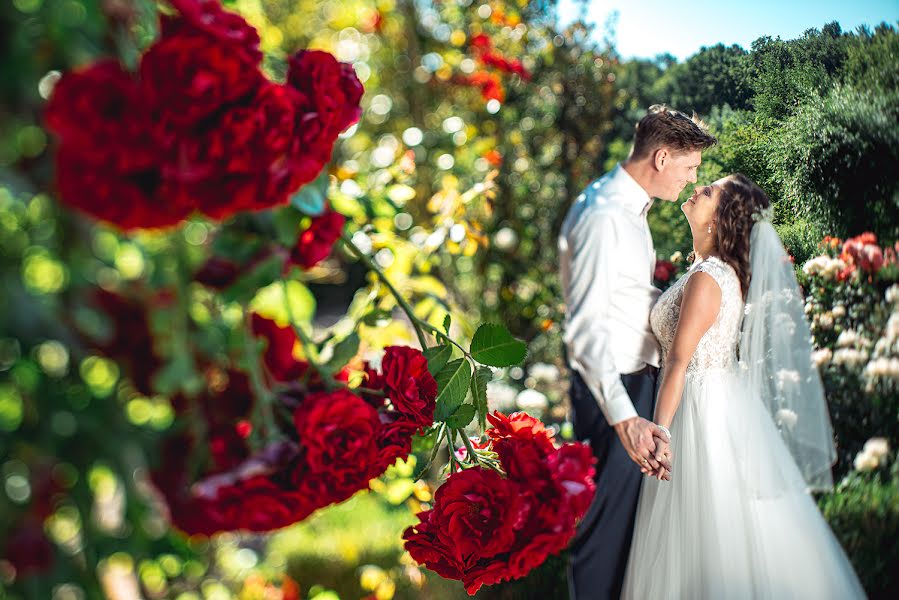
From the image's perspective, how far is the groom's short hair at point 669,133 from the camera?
132cm

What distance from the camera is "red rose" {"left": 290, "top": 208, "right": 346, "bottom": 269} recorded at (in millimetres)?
888

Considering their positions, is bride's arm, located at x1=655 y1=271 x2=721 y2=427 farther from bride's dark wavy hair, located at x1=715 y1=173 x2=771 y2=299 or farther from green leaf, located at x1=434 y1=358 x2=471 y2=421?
green leaf, located at x1=434 y1=358 x2=471 y2=421

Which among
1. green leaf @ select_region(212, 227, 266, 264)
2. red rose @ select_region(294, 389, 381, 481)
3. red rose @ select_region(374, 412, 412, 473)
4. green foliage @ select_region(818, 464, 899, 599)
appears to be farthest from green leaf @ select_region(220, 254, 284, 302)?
green foliage @ select_region(818, 464, 899, 599)

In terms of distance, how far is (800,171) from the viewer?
1.21 metres

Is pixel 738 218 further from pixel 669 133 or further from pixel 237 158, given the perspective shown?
pixel 237 158

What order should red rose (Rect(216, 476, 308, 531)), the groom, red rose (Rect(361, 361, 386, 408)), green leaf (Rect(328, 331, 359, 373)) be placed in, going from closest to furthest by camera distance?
red rose (Rect(216, 476, 308, 531))
green leaf (Rect(328, 331, 359, 373))
red rose (Rect(361, 361, 386, 408))
the groom

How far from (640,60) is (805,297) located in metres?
0.79

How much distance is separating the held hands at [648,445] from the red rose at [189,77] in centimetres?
100

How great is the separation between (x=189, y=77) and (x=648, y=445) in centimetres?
105

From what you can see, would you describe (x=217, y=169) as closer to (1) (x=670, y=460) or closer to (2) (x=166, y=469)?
(2) (x=166, y=469)

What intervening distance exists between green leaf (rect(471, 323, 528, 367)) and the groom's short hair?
0.52 m

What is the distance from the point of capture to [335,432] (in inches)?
32.2

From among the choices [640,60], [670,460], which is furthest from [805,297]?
[640,60]

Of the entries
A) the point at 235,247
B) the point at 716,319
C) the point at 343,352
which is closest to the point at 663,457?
the point at 716,319
